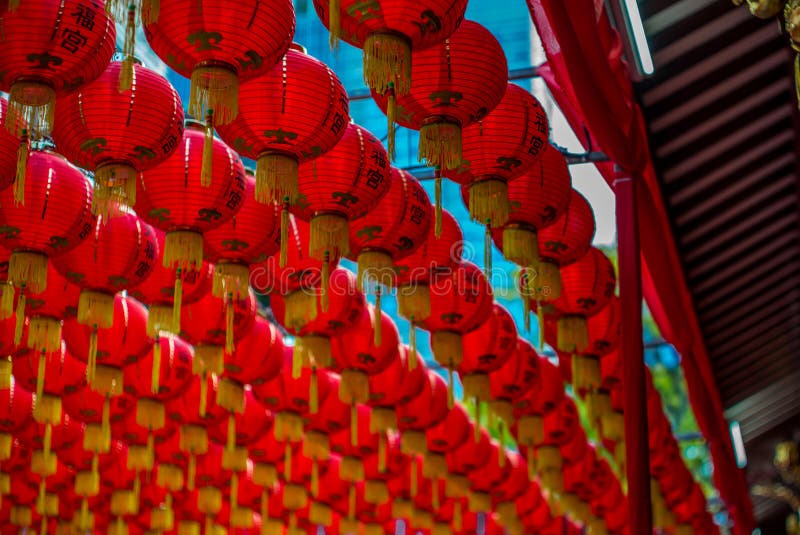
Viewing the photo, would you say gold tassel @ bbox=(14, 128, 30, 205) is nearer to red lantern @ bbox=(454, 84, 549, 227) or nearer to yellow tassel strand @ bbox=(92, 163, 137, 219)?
yellow tassel strand @ bbox=(92, 163, 137, 219)

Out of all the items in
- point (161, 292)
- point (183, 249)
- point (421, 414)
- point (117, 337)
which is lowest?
point (421, 414)

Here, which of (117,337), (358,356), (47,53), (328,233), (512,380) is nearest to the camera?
(47,53)

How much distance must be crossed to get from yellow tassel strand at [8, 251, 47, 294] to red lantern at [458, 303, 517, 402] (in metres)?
2.82

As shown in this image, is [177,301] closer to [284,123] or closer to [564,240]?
[284,123]

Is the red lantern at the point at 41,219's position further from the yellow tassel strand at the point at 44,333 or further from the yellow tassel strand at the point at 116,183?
the yellow tassel strand at the point at 44,333

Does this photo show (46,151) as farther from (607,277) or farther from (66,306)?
(607,277)

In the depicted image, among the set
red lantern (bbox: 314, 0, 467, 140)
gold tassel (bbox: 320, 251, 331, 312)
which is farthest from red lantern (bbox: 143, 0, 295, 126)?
gold tassel (bbox: 320, 251, 331, 312)

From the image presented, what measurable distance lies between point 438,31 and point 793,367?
10.5 m

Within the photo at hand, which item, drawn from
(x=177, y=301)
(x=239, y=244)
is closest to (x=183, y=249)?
(x=177, y=301)

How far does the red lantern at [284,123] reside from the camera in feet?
13.0

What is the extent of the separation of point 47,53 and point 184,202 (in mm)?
1096

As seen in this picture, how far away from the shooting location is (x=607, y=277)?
20.9 feet

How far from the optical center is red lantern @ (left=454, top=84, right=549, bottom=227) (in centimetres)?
448

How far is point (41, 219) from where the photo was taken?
4.34 meters
